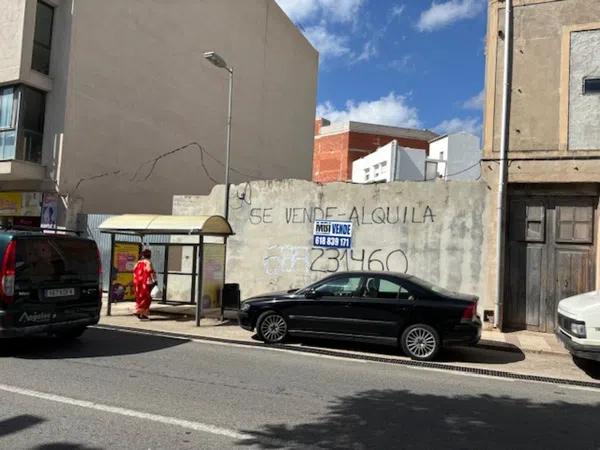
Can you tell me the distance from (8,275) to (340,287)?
509cm

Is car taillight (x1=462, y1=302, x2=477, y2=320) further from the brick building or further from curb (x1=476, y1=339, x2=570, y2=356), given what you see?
the brick building

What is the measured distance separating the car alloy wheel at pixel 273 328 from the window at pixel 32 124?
1170 cm

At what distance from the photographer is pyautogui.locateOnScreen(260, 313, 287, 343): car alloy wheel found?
9.85m

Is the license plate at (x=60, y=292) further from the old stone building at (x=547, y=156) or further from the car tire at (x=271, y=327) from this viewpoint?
the old stone building at (x=547, y=156)

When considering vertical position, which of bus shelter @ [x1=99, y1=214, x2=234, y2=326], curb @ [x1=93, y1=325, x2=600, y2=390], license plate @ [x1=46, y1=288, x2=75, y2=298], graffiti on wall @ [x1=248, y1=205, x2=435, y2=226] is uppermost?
graffiti on wall @ [x1=248, y1=205, x2=435, y2=226]

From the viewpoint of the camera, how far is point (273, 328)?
32.5 ft

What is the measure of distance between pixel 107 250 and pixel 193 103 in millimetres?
8609

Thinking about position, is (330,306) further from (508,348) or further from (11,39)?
(11,39)

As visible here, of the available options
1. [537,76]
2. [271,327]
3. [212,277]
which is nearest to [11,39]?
[212,277]

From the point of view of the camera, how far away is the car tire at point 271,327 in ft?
32.3

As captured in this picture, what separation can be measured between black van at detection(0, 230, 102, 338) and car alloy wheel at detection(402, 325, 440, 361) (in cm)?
507

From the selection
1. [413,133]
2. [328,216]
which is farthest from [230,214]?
[413,133]

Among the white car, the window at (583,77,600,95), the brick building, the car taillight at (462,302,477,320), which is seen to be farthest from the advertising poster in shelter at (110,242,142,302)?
the brick building

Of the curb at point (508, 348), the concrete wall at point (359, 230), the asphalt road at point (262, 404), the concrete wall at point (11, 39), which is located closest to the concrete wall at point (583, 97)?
the concrete wall at point (359, 230)
